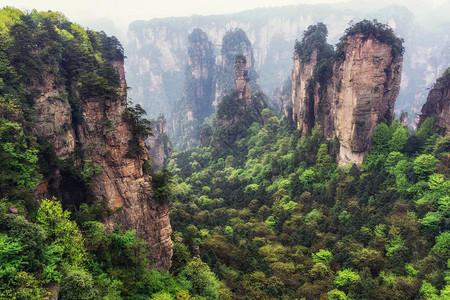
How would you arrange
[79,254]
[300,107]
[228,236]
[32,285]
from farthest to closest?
[300,107], [228,236], [79,254], [32,285]

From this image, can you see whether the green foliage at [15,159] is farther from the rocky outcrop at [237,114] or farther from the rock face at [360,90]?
the rocky outcrop at [237,114]

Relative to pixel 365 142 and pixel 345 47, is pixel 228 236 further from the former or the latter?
pixel 345 47

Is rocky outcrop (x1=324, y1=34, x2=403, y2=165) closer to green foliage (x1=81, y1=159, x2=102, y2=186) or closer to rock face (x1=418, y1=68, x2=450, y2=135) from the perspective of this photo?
rock face (x1=418, y1=68, x2=450, y2=135)

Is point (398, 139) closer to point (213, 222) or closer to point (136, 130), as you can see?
point (213, 222)

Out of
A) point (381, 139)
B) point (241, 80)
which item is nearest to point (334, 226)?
point (381, 139)

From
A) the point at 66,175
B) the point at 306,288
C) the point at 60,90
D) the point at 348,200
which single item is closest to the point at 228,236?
the point at 306,288

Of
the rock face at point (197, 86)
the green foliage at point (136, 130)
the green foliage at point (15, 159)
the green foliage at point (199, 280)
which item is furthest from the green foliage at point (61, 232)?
the rock face at point (197, 86)

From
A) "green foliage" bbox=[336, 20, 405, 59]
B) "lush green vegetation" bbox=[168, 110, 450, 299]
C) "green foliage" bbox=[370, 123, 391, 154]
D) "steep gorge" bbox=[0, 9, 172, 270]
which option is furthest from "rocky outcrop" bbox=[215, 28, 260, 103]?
"steep gorge" bbox=[0, 9, 172, 270]
